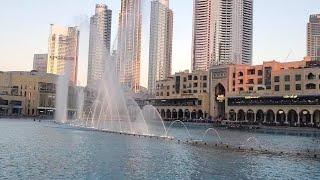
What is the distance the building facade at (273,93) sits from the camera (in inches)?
6250

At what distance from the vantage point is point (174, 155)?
62.2 m

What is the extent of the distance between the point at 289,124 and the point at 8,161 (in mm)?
119514

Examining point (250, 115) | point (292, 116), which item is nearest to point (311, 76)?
point (292, 116)

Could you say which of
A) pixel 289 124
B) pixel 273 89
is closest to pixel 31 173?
pixel 289 124

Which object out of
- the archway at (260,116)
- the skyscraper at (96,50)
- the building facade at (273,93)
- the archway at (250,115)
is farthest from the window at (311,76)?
the skyscraper at (96,50)

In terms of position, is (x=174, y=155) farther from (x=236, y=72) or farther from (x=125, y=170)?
(x=236, y=72)

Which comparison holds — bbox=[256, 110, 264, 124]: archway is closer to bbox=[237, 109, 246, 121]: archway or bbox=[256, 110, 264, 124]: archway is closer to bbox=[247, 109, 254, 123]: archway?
bbox=[247, 109, 254, 123]: archway

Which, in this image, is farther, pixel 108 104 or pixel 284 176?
pixel 108 104

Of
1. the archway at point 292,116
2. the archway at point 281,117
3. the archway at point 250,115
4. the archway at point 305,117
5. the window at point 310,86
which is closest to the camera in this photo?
the window at point 310,86

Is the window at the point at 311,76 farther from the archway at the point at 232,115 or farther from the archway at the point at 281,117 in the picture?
the archway at the point at 232,115

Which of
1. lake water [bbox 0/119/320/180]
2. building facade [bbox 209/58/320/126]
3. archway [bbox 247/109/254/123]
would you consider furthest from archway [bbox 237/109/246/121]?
lake water [bbox 0/119/320/180]

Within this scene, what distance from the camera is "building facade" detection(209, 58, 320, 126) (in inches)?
6250

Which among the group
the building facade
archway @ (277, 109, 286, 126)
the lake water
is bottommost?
the lake water

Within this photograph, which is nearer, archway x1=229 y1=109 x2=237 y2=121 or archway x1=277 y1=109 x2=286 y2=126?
archway x1=277 y1=109 x2=286 y2=126
